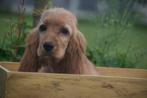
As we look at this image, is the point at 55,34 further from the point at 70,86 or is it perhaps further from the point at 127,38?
the point at 127,38

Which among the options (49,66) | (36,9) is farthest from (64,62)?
(36,9)

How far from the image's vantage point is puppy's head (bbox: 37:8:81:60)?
2.01 metres

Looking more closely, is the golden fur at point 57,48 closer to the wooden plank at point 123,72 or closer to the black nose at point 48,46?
the black nose at point 48,46

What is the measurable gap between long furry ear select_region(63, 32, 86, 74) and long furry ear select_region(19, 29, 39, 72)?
128 mm

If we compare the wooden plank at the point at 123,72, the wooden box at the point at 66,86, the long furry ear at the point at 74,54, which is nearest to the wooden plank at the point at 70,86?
the wooden box at the point at 66,86

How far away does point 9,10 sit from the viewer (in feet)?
7.69

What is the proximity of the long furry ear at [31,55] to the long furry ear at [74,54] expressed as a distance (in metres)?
0.13

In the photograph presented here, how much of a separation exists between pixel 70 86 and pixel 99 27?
505mm

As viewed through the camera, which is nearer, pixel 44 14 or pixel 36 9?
pixel 44 14

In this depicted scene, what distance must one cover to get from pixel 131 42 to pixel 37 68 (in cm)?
53

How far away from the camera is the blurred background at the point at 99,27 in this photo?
7.61 feet

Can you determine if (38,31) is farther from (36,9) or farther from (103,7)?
(103,7)

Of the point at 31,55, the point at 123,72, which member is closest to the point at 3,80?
the point at 31,55

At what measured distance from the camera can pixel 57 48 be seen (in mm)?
2012
